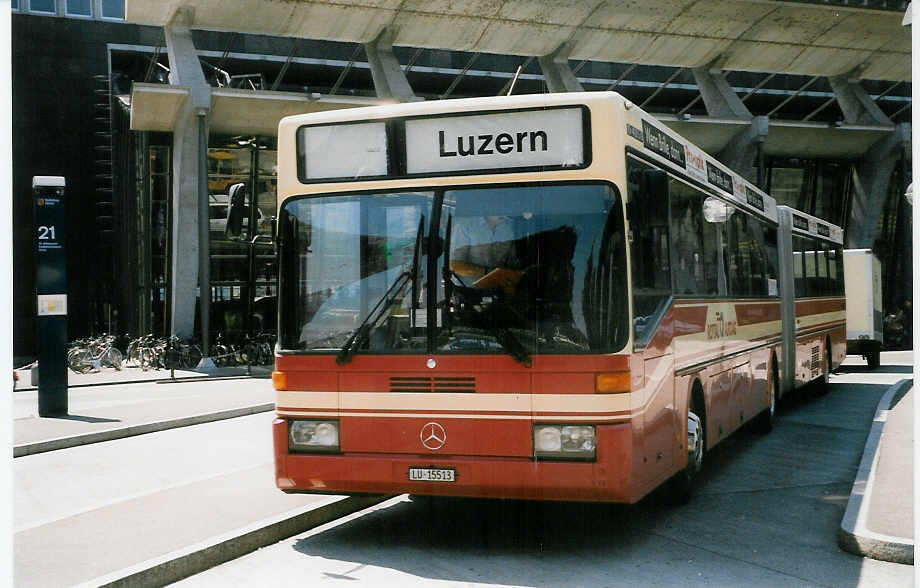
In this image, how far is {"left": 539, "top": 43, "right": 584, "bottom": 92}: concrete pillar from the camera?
3403 centimetres

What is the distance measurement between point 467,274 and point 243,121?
2670 centimetres

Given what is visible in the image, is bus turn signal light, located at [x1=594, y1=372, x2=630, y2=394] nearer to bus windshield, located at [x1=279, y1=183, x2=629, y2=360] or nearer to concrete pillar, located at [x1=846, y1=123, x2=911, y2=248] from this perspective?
bus windshield, located at [x1=279, y1=183, x2=629, y2=360]

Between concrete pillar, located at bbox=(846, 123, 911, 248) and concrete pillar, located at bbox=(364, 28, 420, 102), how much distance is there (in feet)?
69.0

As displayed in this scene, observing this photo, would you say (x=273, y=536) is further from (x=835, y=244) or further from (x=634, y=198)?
(x=835, y=244)

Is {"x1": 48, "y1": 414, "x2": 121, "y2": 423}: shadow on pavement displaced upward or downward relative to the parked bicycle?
downward

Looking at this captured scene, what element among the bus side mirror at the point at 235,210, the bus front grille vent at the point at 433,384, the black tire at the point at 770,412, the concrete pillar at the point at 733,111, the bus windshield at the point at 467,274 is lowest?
the black tire at the point at 770,412

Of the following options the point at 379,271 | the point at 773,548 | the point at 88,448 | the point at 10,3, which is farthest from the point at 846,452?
the point at 10,3

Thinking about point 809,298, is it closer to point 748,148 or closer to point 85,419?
point 85,419

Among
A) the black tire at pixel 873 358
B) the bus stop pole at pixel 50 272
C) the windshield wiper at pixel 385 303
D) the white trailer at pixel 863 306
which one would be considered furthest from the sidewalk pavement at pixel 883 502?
the black tire at pixel 873 358

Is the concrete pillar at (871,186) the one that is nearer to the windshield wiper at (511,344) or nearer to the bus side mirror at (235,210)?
the bus side mirror at (235,210)

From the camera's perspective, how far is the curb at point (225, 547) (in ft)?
19.4

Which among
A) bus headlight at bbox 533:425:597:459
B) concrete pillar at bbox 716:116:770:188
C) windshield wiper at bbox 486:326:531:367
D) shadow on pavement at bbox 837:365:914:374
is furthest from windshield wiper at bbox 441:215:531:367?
concrete pillar at bbox 716:116:770:188

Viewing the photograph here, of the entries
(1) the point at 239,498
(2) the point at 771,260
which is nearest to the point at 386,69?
(2) the point at 771,260

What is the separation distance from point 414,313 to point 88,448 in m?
7.35
